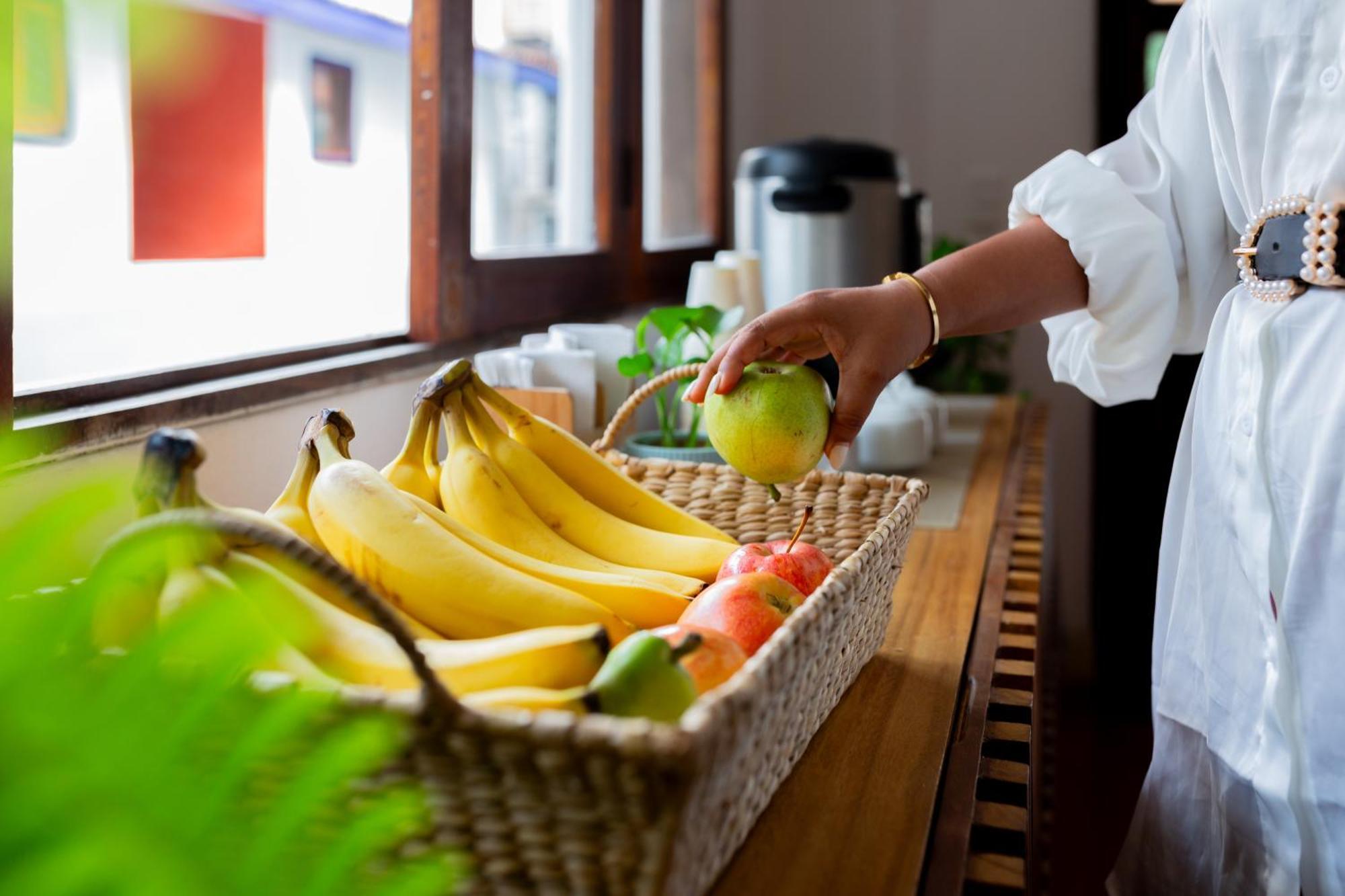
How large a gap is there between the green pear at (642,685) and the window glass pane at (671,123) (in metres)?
2.06

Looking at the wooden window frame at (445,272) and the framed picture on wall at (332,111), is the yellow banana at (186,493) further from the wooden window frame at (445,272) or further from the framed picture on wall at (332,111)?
the framed picture on wall at (332,111)

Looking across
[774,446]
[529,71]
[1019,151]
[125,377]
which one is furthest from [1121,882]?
[1019,151]

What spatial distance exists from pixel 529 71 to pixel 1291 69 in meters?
1.34

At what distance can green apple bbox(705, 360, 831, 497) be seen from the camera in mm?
860

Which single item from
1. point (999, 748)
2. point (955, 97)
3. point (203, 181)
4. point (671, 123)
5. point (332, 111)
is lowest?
point (999, 748)

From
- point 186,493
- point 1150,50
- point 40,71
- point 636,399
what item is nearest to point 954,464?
point 636,399

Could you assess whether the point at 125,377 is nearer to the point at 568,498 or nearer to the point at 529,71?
the point at 568,498

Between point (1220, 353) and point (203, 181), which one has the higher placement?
point (203, 181)

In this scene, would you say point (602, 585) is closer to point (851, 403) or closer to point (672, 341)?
point (851, 403)

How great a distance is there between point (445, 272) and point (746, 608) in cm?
97

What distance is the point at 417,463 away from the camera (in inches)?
35.2

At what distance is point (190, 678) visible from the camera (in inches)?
12.3

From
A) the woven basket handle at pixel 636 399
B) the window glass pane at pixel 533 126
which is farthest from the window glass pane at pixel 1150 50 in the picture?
the woven basket handle at pixel 636 399

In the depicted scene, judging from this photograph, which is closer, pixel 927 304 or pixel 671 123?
pixel 927 304
